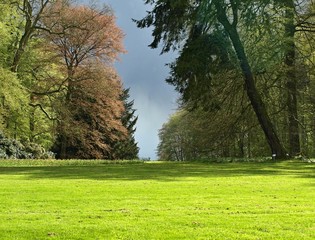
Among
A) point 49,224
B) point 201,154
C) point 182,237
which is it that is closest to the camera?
point 182,237

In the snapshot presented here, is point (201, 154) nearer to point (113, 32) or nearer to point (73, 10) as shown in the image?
point (113, 32)

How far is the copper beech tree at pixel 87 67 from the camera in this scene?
36.7m

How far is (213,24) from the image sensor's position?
2516 centimetres

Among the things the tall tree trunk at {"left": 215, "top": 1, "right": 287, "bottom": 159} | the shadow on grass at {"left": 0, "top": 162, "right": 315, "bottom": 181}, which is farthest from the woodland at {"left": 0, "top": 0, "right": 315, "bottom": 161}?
the shadow on grass at {"left": 0, "top": 162, "right": 315, "bottom": 181}

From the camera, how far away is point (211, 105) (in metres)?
26.6

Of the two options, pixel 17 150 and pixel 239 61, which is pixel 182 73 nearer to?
pixel 239 61

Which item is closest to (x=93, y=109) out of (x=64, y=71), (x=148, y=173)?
(x=64, y=71)

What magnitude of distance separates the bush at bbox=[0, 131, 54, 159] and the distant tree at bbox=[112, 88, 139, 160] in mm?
14147

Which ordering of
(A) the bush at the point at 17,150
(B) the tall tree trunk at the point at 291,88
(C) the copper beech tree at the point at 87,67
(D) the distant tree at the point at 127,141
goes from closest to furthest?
1. (B) the tall tree trunk at the point at 291,88
2. (A) the bush at the point at 17,150
3. (C) the copper beech tree at the point at 87,67
4. (D) the distant tree at the point at 127,141

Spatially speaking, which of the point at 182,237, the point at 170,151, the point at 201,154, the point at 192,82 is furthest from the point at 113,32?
the point at 182,237

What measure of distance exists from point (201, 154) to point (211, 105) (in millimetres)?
10464

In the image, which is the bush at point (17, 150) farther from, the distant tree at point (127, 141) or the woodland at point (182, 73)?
the distant tree at point (127, 141)

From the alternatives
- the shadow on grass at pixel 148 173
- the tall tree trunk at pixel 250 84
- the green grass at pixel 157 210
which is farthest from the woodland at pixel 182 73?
the green grass at pixel 157 210

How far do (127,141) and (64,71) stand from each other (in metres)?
13.9
